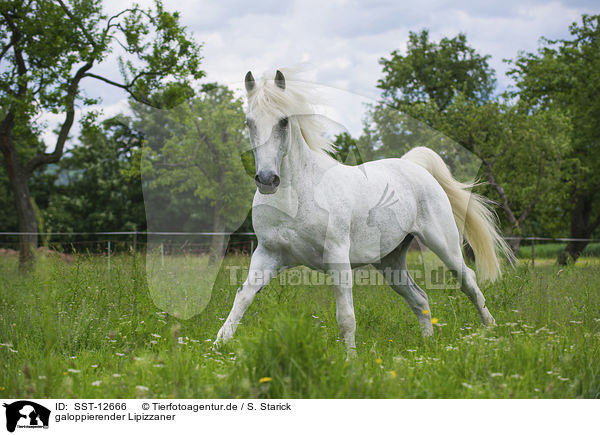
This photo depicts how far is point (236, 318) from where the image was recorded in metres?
3.77

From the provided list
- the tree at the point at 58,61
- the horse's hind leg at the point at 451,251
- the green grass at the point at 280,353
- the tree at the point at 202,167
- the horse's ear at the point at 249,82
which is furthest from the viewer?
the tree at the point at 58,61

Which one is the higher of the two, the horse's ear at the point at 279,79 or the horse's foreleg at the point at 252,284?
the horse's ear at the point at 279,79

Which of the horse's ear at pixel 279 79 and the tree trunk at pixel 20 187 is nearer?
the horse's ear at pixel 279 79

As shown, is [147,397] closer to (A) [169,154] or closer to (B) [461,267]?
(A) [169,154]

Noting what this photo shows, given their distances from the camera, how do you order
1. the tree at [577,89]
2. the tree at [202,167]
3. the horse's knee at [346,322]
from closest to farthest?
the horse's knee at [346,322] → the tree at [202,167] → the tree at [577,89]

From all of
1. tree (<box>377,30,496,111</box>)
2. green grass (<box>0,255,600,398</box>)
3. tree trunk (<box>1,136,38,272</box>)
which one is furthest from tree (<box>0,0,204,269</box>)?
tree (<box>377,30,496,111</box>)

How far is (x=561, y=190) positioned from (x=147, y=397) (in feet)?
58.6

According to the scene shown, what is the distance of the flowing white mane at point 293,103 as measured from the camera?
3422mm

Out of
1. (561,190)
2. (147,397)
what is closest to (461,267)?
(147,397)

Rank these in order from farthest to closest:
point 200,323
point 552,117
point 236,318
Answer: point 552,117
point 200,323
point 236,318

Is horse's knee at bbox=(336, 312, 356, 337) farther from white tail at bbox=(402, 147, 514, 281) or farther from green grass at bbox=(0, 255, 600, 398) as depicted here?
white tail at bbox=(402, 147, 514, 281)
